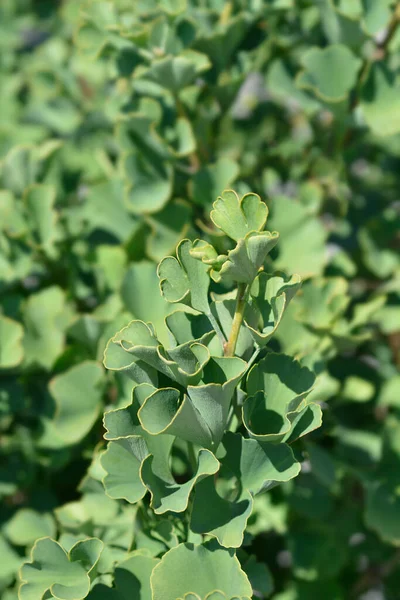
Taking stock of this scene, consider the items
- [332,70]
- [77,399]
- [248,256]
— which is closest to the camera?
Answer: [248,256]

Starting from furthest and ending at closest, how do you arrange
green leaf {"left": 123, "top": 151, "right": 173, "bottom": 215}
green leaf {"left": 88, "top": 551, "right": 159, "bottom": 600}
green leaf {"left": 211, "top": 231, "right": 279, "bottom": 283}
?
green leaf {"left": 123, "top": 151, "right": 173, "bottom": 215}
green leaf {"left": 88, "top": 551, "right": 159, "bottom": 600}
green leaf {"left": 211, "top": 231, "right": 279, "bottom": 283}

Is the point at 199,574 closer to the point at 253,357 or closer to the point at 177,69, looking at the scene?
the point at 253,357

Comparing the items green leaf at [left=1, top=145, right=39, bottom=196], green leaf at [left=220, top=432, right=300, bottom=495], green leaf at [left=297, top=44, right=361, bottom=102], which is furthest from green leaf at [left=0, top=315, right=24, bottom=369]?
green leaf at [left=297, top=44, right=361, bottom=102]

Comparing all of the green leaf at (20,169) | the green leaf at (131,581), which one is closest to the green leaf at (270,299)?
the green leaf at (131,581)

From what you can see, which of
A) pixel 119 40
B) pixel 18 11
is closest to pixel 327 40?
pixel 119 40

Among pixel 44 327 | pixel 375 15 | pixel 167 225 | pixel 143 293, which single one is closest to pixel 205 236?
pixel 167 225

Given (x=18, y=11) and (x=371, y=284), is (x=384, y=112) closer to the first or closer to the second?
(x=371, y=284)

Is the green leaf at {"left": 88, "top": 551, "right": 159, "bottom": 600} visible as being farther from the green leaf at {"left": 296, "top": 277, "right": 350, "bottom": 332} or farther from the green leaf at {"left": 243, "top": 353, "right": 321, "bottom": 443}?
the green leaf at {"left": 296, "top": 277, "right": 350, "bottom": 332}
